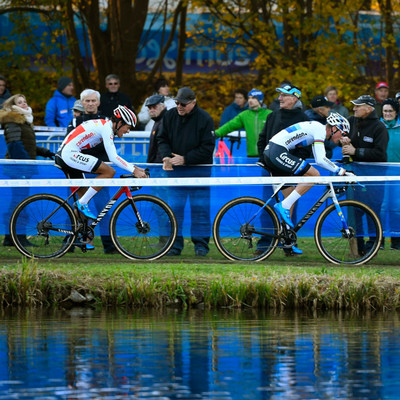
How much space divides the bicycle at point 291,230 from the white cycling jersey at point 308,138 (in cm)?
39

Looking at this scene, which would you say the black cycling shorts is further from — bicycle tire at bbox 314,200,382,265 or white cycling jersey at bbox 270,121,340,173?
bicycle tire at bbox 314,200,382,265

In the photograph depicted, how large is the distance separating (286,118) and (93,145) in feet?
7.60

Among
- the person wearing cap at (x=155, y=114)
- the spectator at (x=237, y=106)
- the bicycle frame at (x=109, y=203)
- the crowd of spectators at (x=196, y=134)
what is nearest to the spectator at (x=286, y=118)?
the crowd of spectators at (x=196, y=134)

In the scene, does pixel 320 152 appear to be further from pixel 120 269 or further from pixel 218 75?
pixel 218 75

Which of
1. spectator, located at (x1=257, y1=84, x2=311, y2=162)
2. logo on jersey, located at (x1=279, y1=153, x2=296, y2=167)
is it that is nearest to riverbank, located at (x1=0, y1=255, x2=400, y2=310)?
logo on jersey, located at (x1=279, y1=153, x2=296, y2=167)

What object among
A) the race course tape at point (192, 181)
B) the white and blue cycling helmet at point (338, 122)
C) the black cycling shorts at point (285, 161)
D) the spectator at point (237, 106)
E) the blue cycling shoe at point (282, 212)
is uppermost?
the spectator at point (237, 106)

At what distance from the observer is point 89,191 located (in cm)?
1562

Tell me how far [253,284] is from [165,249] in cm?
282

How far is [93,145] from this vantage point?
1551cm

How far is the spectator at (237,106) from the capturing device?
68.3ft

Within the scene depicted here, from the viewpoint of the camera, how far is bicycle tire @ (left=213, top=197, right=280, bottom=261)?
51.1ft

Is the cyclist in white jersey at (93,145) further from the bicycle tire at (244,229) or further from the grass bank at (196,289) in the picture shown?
the grass bank at (196,289)

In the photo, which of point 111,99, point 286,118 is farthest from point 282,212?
point 111,99

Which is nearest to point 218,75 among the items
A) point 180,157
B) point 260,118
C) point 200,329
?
point 260,118
